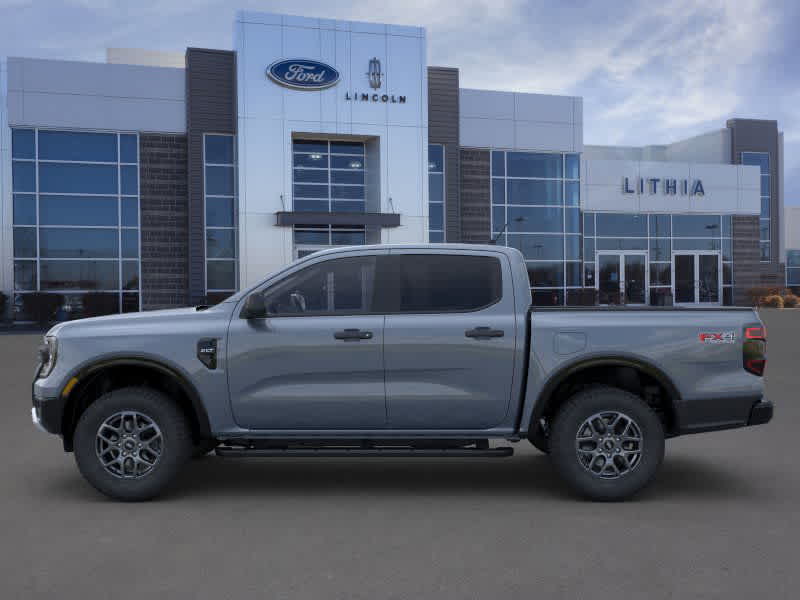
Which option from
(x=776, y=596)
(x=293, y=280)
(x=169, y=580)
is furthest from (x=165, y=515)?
(x=776, y=596)

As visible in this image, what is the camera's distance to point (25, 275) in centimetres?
2825

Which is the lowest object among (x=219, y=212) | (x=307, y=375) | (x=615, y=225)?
(x=307, y=375)

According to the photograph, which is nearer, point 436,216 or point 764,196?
Result: point 436,216

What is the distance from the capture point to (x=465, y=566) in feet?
14.7

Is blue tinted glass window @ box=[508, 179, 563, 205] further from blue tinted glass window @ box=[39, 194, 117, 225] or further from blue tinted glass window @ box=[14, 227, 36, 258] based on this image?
blue tinted glass window @ box=[14, 227, 36, 258]

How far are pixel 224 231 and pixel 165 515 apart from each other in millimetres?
24797

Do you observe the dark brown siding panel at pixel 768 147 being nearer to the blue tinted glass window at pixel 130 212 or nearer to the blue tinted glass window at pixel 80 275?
the blue tinted glass window at pixel 130 212

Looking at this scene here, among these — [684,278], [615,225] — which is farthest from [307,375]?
[684,278]

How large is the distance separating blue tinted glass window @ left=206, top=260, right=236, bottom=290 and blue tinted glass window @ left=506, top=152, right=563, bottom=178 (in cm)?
1259

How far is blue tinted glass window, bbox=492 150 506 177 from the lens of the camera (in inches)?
1337

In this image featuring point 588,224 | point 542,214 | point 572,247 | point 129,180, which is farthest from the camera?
point 588,224

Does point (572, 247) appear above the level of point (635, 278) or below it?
above

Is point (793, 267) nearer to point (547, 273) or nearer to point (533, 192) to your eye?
point (547, 273)

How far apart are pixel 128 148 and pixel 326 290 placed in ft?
83.4
